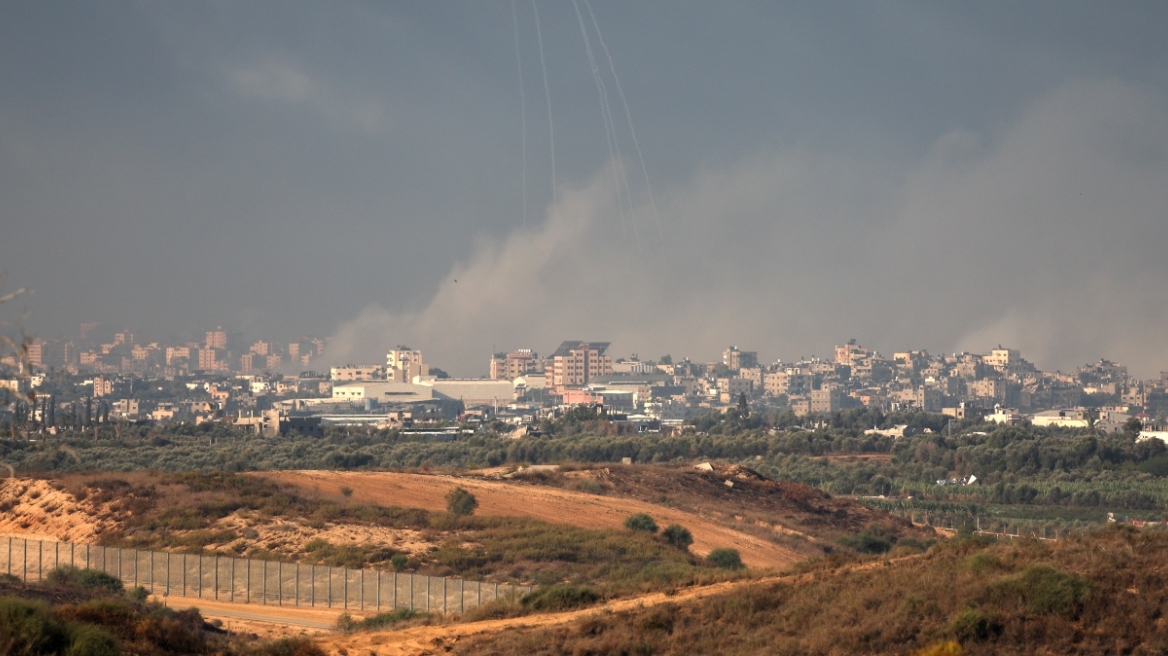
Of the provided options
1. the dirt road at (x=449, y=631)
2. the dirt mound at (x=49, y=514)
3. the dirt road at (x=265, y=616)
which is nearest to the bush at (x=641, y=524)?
the dirt mound at (x=49, y=514)

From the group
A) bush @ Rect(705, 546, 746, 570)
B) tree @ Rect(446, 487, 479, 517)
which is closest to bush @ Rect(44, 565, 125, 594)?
bush @ Rect(705, 546, 746, 570)

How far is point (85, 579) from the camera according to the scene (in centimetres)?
3238

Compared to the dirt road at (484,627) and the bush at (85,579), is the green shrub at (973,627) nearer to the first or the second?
the dirt road at (484,627)

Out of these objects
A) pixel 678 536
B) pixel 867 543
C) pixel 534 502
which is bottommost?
pixel 867 543

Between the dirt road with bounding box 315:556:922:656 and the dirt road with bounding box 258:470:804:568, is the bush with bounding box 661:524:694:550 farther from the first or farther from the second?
the dirt road with bounding box 315:556:922:656

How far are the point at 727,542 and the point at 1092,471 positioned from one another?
54.6 metres

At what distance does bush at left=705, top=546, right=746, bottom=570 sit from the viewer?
138 feet

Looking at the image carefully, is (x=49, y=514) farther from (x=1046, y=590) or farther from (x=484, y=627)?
(x=1046, y=590)

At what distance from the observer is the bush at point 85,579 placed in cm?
3153

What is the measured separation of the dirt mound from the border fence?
328 inches

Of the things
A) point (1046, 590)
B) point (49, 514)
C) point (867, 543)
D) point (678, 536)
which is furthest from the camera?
point (867, 543)

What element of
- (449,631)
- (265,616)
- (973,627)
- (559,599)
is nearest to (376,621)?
(559,599)

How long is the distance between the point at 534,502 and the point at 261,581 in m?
21.7

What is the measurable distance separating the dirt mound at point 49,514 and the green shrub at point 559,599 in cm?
2192
